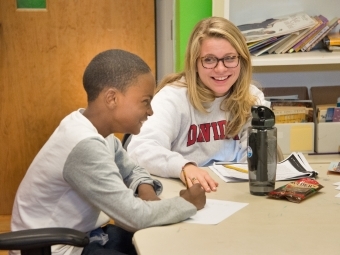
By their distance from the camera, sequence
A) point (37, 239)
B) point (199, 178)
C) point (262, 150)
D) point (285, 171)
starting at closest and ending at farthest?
point (37, 239) < point (262, 150) < point (199, 178) < point (285, 171)

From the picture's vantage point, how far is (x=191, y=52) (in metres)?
2.20

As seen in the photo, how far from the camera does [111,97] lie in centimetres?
156

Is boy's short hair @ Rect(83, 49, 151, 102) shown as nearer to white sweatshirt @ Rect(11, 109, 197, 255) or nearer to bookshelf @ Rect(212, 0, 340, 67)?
white sweatshirt @ Rect(11, 109, 197, 255)

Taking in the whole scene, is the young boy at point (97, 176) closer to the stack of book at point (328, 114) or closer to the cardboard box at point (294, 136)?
the cardboard box at point (294, 136)

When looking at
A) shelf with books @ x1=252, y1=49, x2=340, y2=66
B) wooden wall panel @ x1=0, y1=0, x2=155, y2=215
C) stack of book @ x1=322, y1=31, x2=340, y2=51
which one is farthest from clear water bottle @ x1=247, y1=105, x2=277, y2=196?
wooden wall panel @ x1=0, y1=0, x2=155, y2=215

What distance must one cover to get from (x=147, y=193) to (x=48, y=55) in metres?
1.90

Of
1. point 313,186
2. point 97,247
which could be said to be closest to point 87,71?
point 97,247

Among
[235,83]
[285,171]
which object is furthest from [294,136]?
[285,171]

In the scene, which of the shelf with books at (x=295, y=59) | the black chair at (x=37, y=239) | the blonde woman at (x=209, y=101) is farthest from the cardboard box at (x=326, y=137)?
the black chair at (x=37, y=239)

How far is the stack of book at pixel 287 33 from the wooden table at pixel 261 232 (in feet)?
4.15

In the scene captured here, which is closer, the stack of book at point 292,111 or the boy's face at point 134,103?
the boy's face at point 134,103

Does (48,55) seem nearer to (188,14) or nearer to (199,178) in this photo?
(188,14)

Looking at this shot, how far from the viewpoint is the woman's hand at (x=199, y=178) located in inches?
68.4

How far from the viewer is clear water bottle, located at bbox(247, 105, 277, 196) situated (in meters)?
1.63
